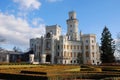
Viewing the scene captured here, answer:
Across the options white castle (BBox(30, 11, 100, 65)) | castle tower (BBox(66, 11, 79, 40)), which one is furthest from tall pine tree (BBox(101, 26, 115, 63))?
castle tower (BBox(66, 11, 79, 40))

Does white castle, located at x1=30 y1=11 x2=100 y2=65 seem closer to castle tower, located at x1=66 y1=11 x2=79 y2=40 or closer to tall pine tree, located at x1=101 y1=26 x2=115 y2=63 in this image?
castle tower, located at x1=66 y1=11 x2=79 y2=40

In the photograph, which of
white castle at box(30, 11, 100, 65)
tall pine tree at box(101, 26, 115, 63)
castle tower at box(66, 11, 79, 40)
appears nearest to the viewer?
tall pine tree at box(101, 26, 115, 63)

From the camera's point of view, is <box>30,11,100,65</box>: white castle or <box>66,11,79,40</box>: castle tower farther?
<box>66,11,79,40</box>: castle tower

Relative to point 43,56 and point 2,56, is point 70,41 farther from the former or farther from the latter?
point 2,56

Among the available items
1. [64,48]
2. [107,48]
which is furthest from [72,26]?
[107,48]

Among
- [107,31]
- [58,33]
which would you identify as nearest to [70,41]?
[58,33]

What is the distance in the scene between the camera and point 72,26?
Result: 301ft

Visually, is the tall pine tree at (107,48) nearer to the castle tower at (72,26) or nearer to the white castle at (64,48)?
the white castle at (64,48)

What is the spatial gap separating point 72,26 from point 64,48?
1501 centimetres

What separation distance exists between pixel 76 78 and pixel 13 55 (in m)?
82.1

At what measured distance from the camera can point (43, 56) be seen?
7456 centimetres

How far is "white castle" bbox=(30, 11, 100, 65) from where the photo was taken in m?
81.1

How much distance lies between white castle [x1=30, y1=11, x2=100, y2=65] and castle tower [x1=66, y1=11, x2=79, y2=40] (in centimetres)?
684

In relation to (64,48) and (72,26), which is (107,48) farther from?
(72,26)
